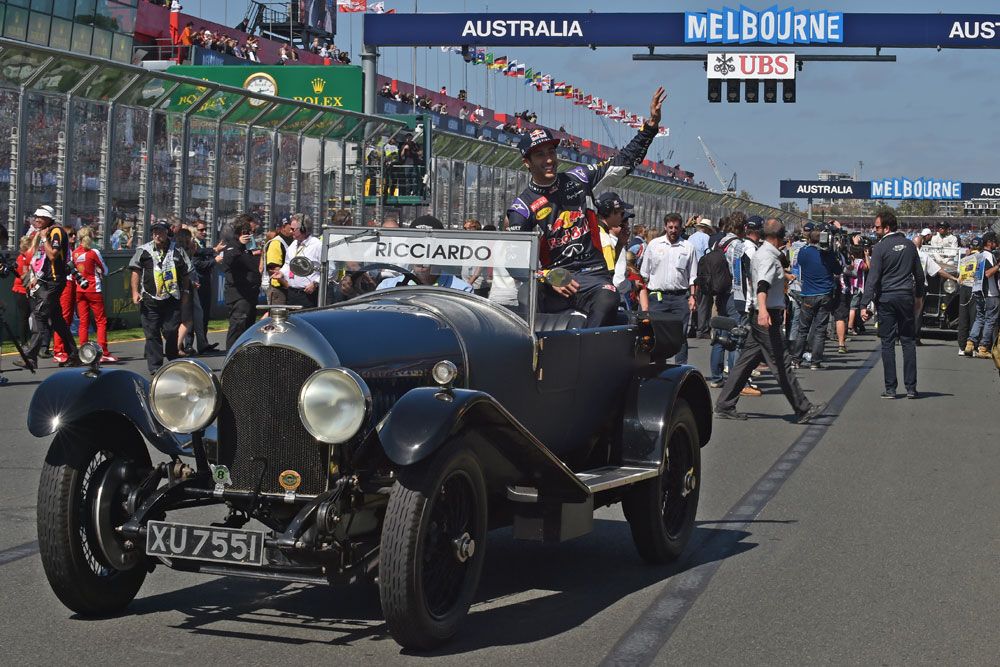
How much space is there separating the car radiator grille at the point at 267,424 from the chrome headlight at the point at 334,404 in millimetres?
126

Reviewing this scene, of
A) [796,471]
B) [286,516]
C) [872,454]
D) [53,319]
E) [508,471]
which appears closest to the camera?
[286,516]

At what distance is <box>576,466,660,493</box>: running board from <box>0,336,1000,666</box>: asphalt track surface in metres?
0.49

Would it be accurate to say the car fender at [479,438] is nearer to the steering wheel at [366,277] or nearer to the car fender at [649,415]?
the car fender at [649,415]

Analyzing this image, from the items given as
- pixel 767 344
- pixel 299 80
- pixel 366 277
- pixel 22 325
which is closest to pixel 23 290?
pixel 22 325

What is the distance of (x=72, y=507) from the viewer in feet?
18.0

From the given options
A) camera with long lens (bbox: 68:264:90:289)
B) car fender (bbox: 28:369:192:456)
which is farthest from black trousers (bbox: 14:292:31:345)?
car fender (bbox: 28:369:192:456)

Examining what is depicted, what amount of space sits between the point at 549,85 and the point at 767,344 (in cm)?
6115

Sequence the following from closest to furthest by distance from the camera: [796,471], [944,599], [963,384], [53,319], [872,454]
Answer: [944,599], [796,471], [872,454], [53,319], [963,384]

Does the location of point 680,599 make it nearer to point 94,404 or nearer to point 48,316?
point 94,404

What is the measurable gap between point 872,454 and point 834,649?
6022 millimetres

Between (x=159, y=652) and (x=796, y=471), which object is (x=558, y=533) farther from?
(x=796, y=471)

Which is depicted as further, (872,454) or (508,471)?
(872,454)

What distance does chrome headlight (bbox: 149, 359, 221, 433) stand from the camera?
18.0 feet

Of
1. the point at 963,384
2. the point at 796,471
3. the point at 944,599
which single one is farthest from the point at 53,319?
the point at 944,599
